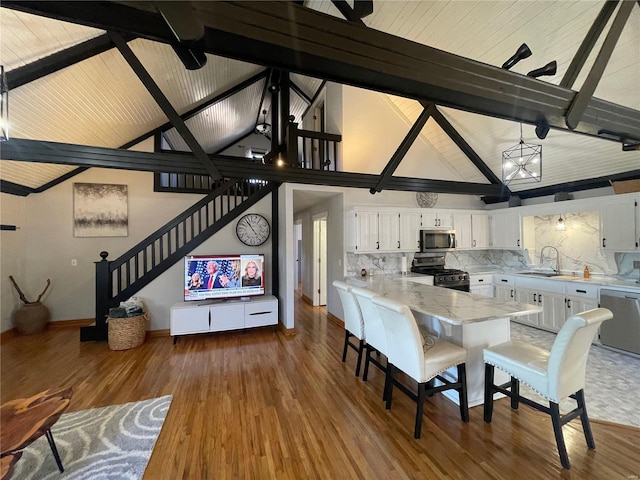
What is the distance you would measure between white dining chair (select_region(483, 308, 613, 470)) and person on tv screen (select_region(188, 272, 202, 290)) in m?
4.06

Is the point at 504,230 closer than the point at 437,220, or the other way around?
the point at 437,220

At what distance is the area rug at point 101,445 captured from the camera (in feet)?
5.79

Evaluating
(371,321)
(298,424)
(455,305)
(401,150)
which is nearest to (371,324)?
(371,321)

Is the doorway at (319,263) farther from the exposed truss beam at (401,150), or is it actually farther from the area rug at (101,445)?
the area rug at (101,445)

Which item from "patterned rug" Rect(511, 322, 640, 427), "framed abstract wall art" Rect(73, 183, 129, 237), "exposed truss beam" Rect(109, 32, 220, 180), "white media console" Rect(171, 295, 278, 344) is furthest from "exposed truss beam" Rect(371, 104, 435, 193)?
"framed abstract wall art" Rect(73, 183, 129, 237)

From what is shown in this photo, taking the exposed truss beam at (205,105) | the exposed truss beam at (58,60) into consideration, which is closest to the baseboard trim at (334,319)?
the exposed truss beam at (58,60)

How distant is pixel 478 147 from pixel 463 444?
4936mm

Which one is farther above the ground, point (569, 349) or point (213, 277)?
point (213, 277)

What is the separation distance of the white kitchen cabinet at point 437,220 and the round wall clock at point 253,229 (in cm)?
306

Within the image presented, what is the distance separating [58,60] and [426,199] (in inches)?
230

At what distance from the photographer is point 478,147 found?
499 cm

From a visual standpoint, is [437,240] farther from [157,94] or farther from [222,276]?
[157,94]

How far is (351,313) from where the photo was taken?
3115 mm

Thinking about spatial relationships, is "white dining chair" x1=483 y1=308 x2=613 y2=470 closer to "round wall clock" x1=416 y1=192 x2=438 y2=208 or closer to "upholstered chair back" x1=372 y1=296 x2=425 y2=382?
"upholstered chair back" x1=372 y1=296 x2=425 y2=382
